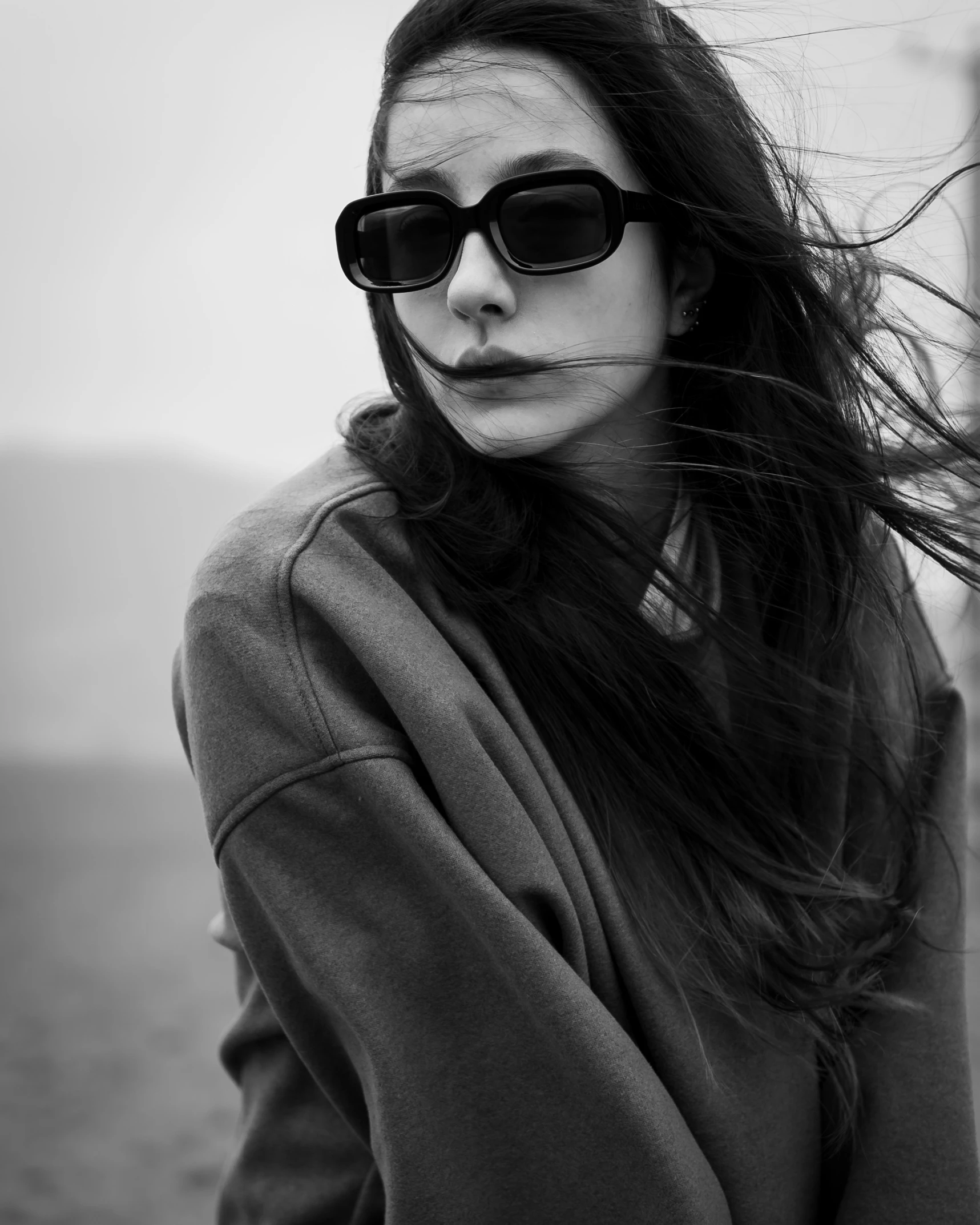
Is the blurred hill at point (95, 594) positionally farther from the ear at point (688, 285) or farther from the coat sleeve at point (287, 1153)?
the ear at point (688, 285)

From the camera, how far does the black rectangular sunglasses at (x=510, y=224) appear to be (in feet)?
2.93

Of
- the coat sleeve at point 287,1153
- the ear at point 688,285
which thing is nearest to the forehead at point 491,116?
the ear at point 688,285

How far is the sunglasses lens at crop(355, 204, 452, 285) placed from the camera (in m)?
0.93

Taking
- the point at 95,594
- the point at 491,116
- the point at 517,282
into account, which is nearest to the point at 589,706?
the point at 517,282

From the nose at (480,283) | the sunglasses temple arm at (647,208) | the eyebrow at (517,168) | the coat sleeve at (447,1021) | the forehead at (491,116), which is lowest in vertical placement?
the coat sleeve at (447,1021)

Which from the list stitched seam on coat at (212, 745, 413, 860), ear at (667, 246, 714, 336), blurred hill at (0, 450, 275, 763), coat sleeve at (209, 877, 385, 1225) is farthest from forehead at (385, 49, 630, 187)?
blurred hill at (0, 450, 275, 763)

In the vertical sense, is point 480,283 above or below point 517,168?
below

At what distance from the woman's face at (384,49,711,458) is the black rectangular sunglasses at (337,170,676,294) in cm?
2

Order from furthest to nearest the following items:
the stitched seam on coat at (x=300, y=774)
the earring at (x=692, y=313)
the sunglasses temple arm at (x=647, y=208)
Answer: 1. the earring at (x=692, y=313)
2. the sunglasses temple arm at (x=647, y=208)
3. the stitched seam on coat at (x=300, y=774)

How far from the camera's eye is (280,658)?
33.6 inches

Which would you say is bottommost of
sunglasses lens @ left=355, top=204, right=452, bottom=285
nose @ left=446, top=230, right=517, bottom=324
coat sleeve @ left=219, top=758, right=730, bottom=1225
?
coat sleeve @ left=219, top=758, right=730, bottom=1225

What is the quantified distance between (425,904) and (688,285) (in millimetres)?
716

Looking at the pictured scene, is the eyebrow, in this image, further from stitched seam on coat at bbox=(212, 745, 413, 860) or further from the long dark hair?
stitched seam on coat at bbox=(212, 745, 413, 860)

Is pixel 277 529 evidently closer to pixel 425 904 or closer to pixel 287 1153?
pixel 425 904
